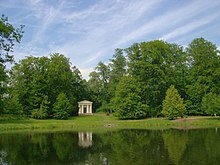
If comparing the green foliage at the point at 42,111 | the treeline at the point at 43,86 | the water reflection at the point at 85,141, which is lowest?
the water reflection at the point at 85,141

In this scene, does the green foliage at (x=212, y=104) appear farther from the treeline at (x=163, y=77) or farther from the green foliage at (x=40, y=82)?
the green foliage at (x=40, y=82)

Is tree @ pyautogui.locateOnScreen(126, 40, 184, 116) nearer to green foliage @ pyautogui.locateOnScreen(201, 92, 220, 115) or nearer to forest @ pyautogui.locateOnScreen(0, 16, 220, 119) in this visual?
forest @ pyautogui.locateOnScreen(0, 16, 220, 119)

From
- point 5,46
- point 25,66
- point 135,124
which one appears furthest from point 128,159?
point 25,66

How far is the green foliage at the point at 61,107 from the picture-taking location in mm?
61119

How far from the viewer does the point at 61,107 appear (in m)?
61.7

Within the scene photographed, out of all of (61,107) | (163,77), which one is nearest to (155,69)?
(163,77)

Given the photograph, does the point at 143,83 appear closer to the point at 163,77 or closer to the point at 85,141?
the point at 163,77

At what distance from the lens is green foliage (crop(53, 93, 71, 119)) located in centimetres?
6112

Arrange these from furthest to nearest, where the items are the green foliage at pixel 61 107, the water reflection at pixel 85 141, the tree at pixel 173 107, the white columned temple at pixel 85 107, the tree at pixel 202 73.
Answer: the white columned temple at pixel 85 107 < the green foliage at pixel 61 107 < the tree at pixel 202 73 < the tree at pixel 173 107 < the water reflection at pixel 85 141

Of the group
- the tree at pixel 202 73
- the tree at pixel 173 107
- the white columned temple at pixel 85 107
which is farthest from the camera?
the white columned temple at pixel 85 107

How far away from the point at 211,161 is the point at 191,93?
45.6 meters

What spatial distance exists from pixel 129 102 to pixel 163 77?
33.3 ft

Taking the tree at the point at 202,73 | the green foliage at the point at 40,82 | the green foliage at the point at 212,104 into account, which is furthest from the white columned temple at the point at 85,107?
the green foliage at the point at 212,104

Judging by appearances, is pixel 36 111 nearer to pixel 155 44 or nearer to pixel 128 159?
pixel 155 44
